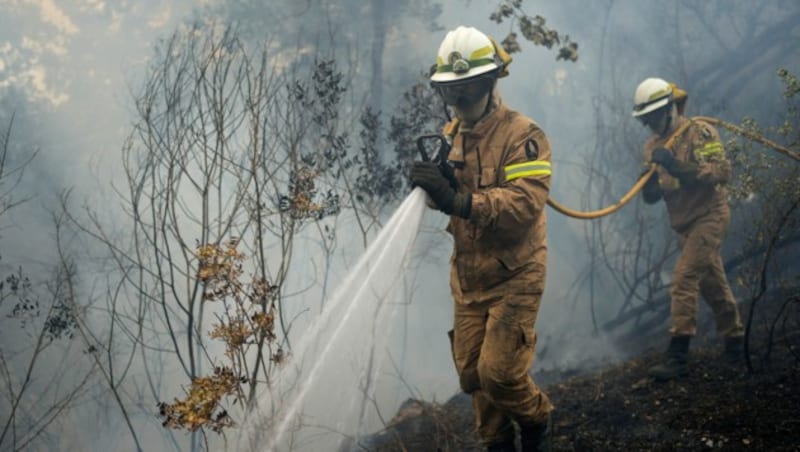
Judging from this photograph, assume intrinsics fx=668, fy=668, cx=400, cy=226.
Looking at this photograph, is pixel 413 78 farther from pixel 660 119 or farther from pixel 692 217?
pixel 692 217

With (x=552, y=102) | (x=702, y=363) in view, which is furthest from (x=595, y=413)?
(x=552, y=102)

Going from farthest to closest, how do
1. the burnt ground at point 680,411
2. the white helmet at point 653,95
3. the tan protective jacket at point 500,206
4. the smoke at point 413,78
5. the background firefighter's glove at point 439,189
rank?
the smoke at point 413,78, the white helmet at point 653,95, the burnt ground at point 680,411, the tan protective jacket at point 500,206, the background firefighter's glove at point 439,189

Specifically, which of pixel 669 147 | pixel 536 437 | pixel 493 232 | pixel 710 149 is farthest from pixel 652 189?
pixel 536 437

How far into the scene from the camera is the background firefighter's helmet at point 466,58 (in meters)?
3.47

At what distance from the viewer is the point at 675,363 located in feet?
16.9

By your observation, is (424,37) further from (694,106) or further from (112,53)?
(112,53)

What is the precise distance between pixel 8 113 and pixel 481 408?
16.6m

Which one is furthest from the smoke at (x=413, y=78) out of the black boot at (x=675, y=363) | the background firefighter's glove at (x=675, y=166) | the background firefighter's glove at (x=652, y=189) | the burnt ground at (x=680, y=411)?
the black boot at (x=675, y=363)

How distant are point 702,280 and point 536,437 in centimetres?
269

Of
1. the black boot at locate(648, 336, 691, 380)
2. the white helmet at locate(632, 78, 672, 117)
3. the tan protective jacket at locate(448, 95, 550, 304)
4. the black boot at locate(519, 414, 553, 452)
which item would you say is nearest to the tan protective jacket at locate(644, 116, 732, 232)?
the white helmet at locate(632, 78, 672, 117)

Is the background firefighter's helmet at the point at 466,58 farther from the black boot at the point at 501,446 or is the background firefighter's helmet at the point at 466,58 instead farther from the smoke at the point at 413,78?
the smoke at the point at 413,78

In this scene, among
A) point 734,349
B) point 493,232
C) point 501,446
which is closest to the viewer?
point 493,232

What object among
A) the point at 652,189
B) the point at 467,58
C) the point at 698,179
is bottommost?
the point at 698,179

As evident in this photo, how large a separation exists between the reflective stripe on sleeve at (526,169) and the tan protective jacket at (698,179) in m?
2.38
